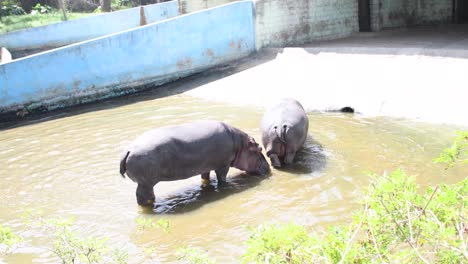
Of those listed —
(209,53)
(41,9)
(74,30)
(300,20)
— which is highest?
(41,9)

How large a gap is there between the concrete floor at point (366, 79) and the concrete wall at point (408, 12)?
2.28 meters

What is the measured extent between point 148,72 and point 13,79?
344 cm

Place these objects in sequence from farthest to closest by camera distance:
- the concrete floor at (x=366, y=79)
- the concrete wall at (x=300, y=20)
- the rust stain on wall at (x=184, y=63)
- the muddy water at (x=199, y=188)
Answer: the concrete wall at (x=300, y=20), the rust stain on wall at (x=184, y=63), the concrete floor at (x=366, y=79), the muddy water at (x=199, y=188)

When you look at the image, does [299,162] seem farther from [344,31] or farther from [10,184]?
[344,31]

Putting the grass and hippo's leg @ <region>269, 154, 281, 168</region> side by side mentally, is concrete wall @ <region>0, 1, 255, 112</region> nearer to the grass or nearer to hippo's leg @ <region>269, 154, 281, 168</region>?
hippo's leg @ <region>269, 154, 281, 168</region>

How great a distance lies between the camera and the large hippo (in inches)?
237

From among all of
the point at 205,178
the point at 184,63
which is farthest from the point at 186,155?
the point at 184,63

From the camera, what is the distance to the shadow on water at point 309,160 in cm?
724

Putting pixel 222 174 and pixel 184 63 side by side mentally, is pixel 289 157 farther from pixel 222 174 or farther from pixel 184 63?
pixel 184 63

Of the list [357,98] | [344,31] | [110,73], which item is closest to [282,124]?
[357,98]

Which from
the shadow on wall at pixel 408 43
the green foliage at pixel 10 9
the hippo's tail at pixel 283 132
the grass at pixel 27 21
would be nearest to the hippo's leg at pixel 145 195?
the hippo's tail at pixel 283 132

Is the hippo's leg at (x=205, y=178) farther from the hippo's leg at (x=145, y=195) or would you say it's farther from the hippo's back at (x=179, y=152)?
the hippo's leg at (x=145, y=195)

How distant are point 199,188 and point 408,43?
9334 mm

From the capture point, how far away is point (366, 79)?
1091 cm
